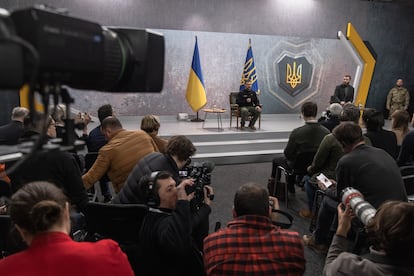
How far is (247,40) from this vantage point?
26.1ft

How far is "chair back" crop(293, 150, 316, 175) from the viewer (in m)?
3.46

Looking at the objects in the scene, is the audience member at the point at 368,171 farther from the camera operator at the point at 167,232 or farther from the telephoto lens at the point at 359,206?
the camera operator at the point at 167,232

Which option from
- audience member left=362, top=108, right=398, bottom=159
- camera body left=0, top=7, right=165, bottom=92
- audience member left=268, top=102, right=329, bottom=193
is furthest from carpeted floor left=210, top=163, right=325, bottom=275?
camera body left=0, top=7, right=165, bottom=92

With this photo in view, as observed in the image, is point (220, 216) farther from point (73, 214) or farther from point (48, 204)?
point (48, 204)

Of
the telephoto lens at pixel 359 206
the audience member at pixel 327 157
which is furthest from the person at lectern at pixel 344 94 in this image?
the telephoto lens at pixel 359 206

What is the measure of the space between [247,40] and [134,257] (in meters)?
6.82

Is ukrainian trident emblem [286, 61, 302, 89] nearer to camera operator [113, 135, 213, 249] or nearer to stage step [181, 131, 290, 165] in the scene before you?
stage step [181, 131, 290, 165]

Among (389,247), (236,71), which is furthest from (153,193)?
(236,71)

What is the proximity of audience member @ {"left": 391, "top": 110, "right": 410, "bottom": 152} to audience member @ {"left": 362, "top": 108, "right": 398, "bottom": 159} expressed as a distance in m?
0.31

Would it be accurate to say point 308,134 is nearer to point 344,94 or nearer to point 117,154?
point 117,154

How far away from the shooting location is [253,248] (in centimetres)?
142

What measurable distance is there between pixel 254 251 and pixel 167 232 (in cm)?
42

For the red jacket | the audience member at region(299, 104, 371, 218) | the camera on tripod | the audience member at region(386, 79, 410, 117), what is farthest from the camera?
the audience member at region(386, 79, 410, 117)

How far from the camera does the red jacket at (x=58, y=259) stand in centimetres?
105
